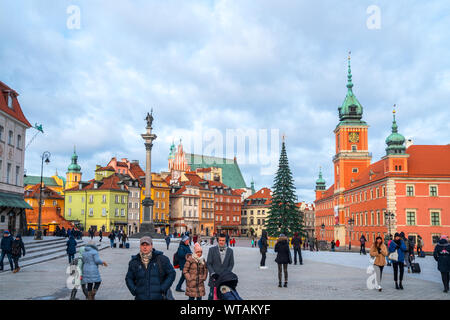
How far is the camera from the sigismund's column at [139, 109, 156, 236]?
196 ft

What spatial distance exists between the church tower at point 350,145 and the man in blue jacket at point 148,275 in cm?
8615

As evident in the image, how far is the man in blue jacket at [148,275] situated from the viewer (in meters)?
6.63

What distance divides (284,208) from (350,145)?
39447 millimetres

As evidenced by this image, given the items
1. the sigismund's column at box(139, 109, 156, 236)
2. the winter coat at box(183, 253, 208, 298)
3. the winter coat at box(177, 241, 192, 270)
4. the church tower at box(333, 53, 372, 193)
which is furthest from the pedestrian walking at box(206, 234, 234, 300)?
the church tower at box(333, 53, 372, 193)

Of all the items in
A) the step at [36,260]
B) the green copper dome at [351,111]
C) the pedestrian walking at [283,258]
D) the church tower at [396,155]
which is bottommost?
the step at [36,260]

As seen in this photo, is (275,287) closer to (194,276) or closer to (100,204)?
(194,276)

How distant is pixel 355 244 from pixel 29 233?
178 feet

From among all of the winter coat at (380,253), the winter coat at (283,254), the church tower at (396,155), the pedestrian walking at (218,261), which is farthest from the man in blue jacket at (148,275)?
the church tower at (396,155)

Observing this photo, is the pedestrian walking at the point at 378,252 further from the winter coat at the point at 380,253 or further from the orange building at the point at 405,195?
the orange building at the point at 405,195

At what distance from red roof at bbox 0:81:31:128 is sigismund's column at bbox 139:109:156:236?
78.3 ft

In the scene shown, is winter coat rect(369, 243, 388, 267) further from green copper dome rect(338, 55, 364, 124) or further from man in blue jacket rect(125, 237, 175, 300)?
green copper dome rect(338, 55, 364, 124)

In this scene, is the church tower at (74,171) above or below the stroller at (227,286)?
above

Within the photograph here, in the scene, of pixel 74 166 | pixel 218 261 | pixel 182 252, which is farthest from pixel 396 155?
pixel 74 166

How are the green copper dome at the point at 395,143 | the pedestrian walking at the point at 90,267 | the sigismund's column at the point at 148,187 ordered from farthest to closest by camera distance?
1. the green copper dome at the point at 395,143
2. the sigismund's column at the point at 148,187
3. the pedestrian walking at the point at 90,267
